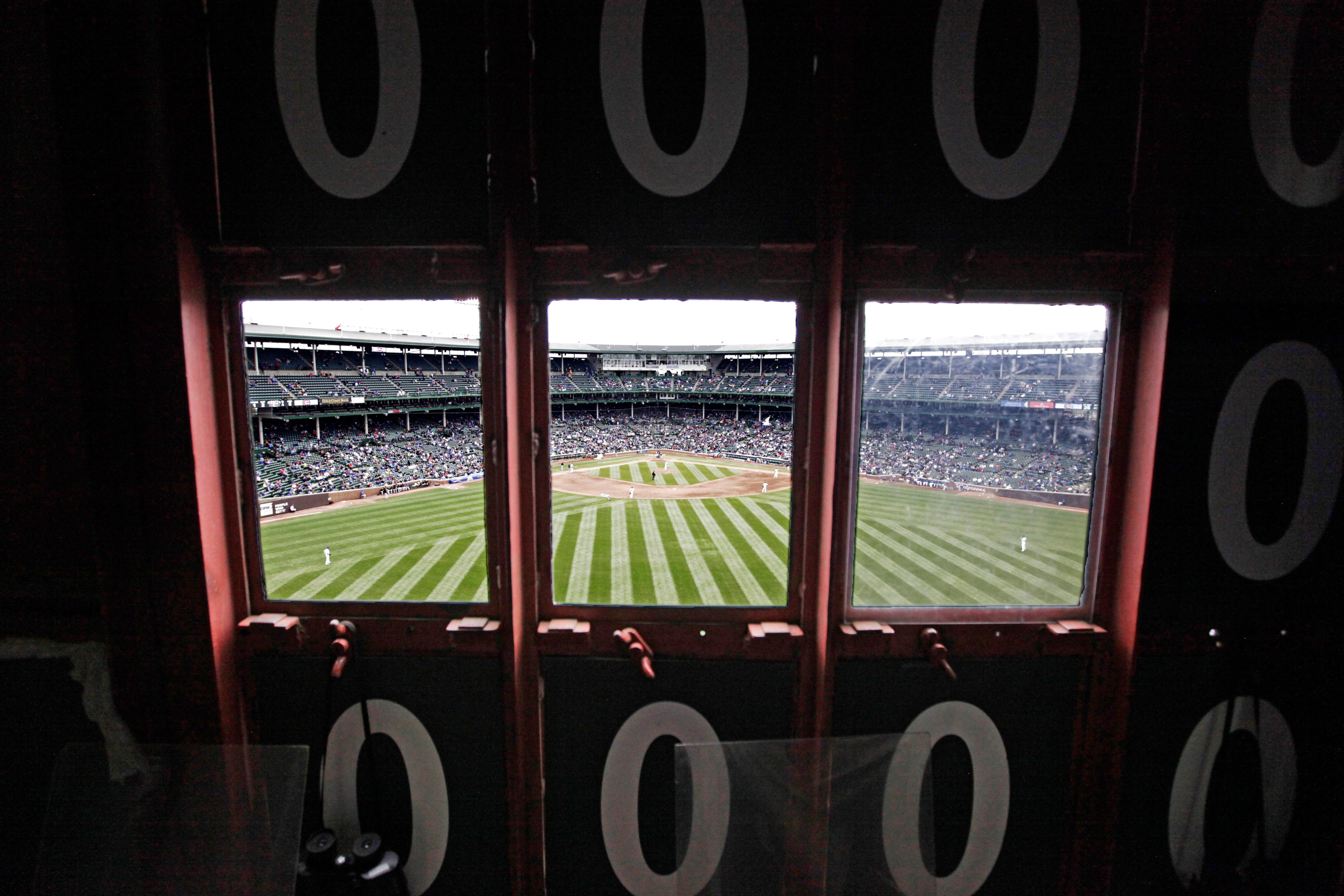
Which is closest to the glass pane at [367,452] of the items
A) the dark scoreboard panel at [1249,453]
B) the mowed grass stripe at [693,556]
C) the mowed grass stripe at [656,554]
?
the dark scoreboard panel at [1249,453]

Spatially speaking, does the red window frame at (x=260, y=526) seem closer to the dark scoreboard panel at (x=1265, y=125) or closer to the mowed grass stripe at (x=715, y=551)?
the dark scoreboard panel at (x=1265, y=125)

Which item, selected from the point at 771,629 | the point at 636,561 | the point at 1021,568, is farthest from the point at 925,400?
the point at 636,561

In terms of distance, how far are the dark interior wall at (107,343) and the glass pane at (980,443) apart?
2.14 m

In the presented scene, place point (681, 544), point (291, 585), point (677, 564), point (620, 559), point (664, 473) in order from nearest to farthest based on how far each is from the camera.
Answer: point (291, 585) → point (677, 564) → point (620, 559) → point (681, 544) → point (664, 473)

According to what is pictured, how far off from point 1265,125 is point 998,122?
2.54 ft

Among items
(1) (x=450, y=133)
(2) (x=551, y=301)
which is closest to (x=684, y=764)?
(2) (x=551, y=301)

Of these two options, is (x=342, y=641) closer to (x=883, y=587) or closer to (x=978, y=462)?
(x=883, y=587)

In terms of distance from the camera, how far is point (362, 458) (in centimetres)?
1190

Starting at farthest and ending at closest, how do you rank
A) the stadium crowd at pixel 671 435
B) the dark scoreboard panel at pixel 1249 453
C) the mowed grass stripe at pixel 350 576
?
the stadium crowd at pixel 671 435 < the mowed grass stripe at pixel 350 576 < the dark scoreboard panel at pixel 1249 453

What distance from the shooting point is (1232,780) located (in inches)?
60.0

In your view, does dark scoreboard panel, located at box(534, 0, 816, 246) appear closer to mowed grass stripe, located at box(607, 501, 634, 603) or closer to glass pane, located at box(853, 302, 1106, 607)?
glass pane, located at box(853, 302, 1106, 607)

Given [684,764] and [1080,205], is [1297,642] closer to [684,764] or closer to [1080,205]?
[1080,205]

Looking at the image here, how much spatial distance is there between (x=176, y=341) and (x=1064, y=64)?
9.06 feet

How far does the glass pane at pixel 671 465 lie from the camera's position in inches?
64.9
